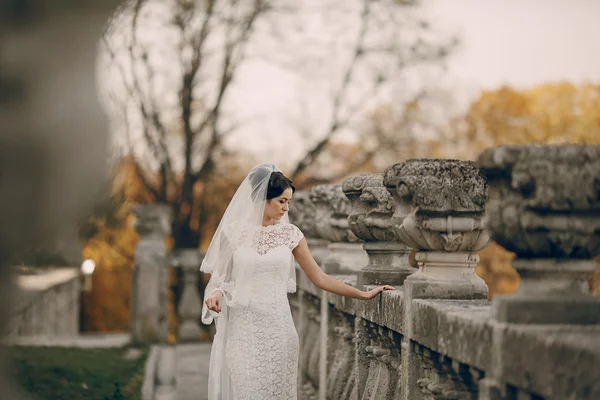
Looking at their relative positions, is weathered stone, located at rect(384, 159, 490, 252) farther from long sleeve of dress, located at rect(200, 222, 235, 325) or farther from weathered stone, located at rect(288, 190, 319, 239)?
weathered stone, located at rect(288, 190, 319, 239)

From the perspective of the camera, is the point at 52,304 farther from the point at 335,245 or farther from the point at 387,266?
the point at 387,266

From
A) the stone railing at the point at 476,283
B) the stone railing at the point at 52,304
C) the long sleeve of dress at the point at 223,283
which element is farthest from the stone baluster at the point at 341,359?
the stone railing at the point at 52,304

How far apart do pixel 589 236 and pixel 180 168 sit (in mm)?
18813

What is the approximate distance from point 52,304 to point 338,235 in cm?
1133

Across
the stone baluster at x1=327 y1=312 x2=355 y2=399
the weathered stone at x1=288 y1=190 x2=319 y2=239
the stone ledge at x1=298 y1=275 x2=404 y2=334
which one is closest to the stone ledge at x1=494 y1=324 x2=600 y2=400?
the stone ledge at x1=298 y1=275 x2=404 y2=334

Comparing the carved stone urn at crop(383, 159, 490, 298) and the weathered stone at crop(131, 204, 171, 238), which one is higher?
the weathered stone at crop(131, 204, 171, 238)

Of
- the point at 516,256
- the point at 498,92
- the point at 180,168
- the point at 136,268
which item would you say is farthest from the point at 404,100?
the point at 516,256

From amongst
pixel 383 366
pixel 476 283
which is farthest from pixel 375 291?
pixel 476 283

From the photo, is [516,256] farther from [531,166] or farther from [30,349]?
[30,349]

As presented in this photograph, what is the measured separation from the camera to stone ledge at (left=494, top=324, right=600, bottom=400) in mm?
2494

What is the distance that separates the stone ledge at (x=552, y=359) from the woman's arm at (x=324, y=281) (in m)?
2.15

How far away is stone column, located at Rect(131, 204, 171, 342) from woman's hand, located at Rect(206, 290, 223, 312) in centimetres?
802

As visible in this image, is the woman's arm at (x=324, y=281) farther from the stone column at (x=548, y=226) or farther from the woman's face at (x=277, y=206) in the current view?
the stone column at (x=548, y=226)

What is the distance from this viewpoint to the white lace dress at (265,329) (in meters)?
6.11
